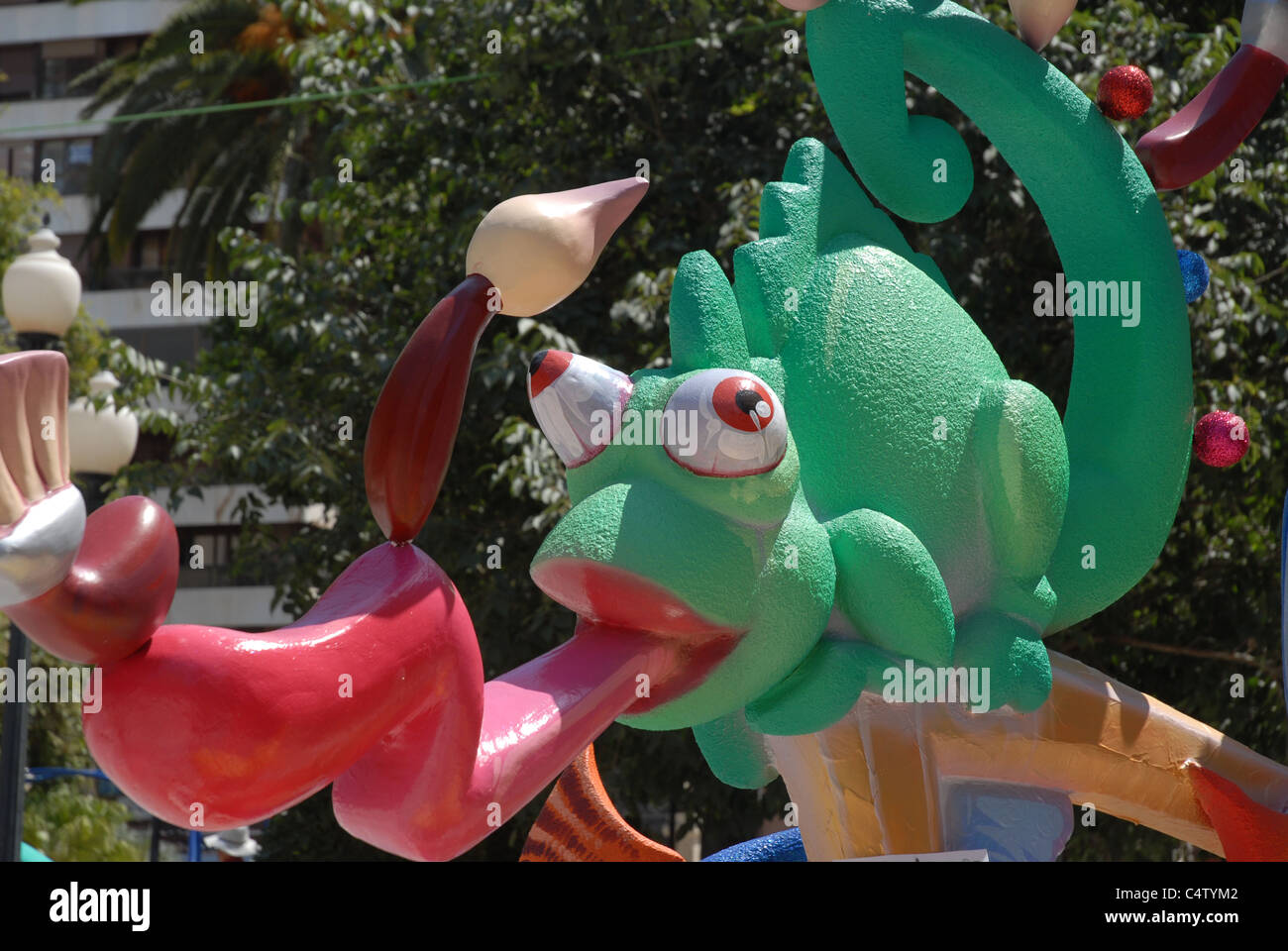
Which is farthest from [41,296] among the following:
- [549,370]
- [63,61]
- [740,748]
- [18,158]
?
[63,61]

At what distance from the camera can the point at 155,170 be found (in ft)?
50.2

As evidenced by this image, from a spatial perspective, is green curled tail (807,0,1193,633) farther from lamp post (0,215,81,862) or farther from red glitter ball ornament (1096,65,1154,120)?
lamp post (0,215,81,862)

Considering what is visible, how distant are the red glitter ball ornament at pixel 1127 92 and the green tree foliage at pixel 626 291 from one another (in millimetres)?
2936

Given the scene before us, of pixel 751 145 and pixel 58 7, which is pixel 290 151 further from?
pixel 58 7

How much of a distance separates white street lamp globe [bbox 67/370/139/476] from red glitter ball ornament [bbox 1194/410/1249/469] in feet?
12.5

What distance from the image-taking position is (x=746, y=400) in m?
3.41

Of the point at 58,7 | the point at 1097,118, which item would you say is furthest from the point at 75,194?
the point at 1097,118

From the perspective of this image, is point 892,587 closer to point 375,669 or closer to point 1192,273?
point 375,669

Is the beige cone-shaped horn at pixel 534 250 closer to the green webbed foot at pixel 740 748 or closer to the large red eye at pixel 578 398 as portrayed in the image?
the large red eye at pixel 578 398

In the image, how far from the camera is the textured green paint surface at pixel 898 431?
3525 millimetres

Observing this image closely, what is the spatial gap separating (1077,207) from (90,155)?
1096 inches

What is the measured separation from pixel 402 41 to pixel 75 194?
22.0 metres

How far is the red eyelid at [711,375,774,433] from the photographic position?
11.1 ft

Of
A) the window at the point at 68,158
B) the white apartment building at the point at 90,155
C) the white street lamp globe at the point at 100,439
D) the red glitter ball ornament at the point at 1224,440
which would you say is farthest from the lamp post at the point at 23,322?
the window at the point at 68,158
